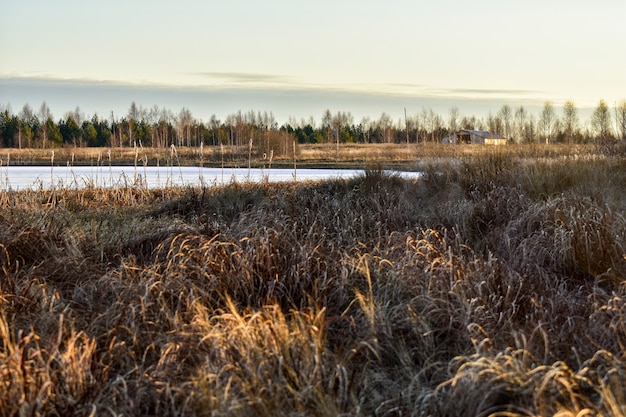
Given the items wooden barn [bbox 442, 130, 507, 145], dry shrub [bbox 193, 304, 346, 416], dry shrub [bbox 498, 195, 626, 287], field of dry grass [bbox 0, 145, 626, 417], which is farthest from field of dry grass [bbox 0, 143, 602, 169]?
dry shrub [bbox 193, 304, 346, 416]

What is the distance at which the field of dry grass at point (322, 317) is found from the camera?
3732 millimetres

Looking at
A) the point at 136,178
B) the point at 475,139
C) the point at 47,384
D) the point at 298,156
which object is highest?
the point at 475,139

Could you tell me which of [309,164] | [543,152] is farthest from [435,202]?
[309,164]

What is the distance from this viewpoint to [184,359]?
4094 mm

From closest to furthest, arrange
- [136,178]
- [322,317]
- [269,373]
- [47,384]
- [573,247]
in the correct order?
[47,384]
[269,373]
[322,317]
[573,247]
[136,178]

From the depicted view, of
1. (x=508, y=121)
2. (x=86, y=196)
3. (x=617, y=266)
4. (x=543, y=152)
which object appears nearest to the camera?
(x=617, y=266)

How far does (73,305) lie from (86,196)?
7.35m

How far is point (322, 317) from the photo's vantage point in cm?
447

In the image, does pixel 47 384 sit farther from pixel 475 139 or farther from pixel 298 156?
pixel 298 156

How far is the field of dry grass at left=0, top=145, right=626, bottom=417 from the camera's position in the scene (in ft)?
12.2

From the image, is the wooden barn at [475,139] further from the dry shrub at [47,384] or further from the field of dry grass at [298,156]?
the dry shrub at [47,384]

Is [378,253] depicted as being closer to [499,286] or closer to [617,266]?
[499,286]

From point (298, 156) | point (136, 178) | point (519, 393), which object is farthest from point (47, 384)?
point (298, 156)

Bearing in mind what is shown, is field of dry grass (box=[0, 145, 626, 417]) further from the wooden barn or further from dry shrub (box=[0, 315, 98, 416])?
the wooden barn
